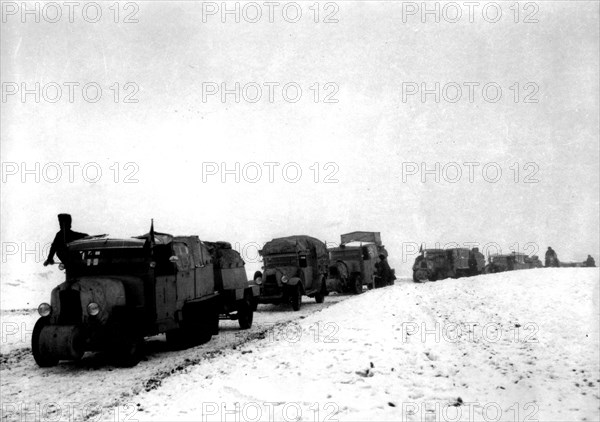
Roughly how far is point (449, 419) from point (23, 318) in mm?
16023

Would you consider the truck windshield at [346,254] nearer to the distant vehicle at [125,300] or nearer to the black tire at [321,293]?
the black tire at [321,293]

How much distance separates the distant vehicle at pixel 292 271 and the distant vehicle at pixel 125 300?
536 centimetres

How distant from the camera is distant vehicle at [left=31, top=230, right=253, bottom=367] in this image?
9.12 m

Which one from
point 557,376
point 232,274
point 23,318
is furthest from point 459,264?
point 557,376

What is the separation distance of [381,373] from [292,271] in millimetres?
11666

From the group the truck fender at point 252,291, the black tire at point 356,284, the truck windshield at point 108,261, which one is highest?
the truck windshield at point 108,261

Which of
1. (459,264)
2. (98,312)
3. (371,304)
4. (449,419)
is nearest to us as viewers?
(449,419)

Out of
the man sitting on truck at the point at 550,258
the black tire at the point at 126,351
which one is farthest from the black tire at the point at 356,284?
the man sitting on truck at the point at 550,258

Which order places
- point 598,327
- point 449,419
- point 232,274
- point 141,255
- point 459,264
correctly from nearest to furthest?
point 449,419 < point 598,327 < point 141,255 < point 232,274 < point 459,264

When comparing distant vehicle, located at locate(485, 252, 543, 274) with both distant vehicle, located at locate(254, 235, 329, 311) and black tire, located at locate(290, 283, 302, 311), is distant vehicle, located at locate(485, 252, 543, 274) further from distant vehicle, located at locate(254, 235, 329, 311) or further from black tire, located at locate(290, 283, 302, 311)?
black tire, located at locate(290, 283, 302, 311)

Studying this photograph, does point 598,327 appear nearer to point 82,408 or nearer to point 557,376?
point 557,376

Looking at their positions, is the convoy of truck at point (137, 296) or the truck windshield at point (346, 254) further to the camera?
the truck windshield at point (346, 254)

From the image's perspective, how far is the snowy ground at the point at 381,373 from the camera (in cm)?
595

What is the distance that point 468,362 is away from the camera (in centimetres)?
731
